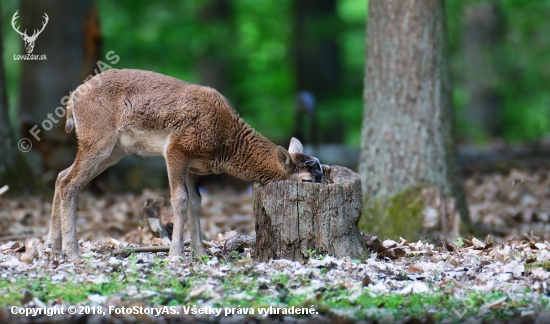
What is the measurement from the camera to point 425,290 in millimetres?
5641

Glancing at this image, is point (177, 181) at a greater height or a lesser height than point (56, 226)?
greater

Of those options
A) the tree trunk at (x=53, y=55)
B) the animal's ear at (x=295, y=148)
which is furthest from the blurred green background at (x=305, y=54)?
the animal's ear at (x=295, y=148)

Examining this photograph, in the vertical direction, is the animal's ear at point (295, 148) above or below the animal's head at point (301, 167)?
above

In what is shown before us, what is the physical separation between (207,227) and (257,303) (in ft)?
18.4

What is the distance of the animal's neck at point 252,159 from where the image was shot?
725 centimetres

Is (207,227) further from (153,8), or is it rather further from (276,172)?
(153,8)

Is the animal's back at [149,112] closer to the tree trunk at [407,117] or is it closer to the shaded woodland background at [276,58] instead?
the tree trunk at [407,117]

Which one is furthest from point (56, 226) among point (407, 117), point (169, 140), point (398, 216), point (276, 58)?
point (276, 58)

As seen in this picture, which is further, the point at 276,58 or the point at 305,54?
the point at 276,58

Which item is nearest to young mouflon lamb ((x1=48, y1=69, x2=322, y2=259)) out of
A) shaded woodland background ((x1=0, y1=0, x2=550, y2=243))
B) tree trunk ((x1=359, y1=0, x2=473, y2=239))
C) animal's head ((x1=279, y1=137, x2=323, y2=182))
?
animal's head ((x1=279, y1=137, x2=323, y2=182))

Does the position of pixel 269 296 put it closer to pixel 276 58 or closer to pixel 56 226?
pixel 56 226

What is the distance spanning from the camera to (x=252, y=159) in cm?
728

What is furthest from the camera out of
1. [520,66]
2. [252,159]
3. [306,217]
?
[520,66]

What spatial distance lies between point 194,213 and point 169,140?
0.87 meters
